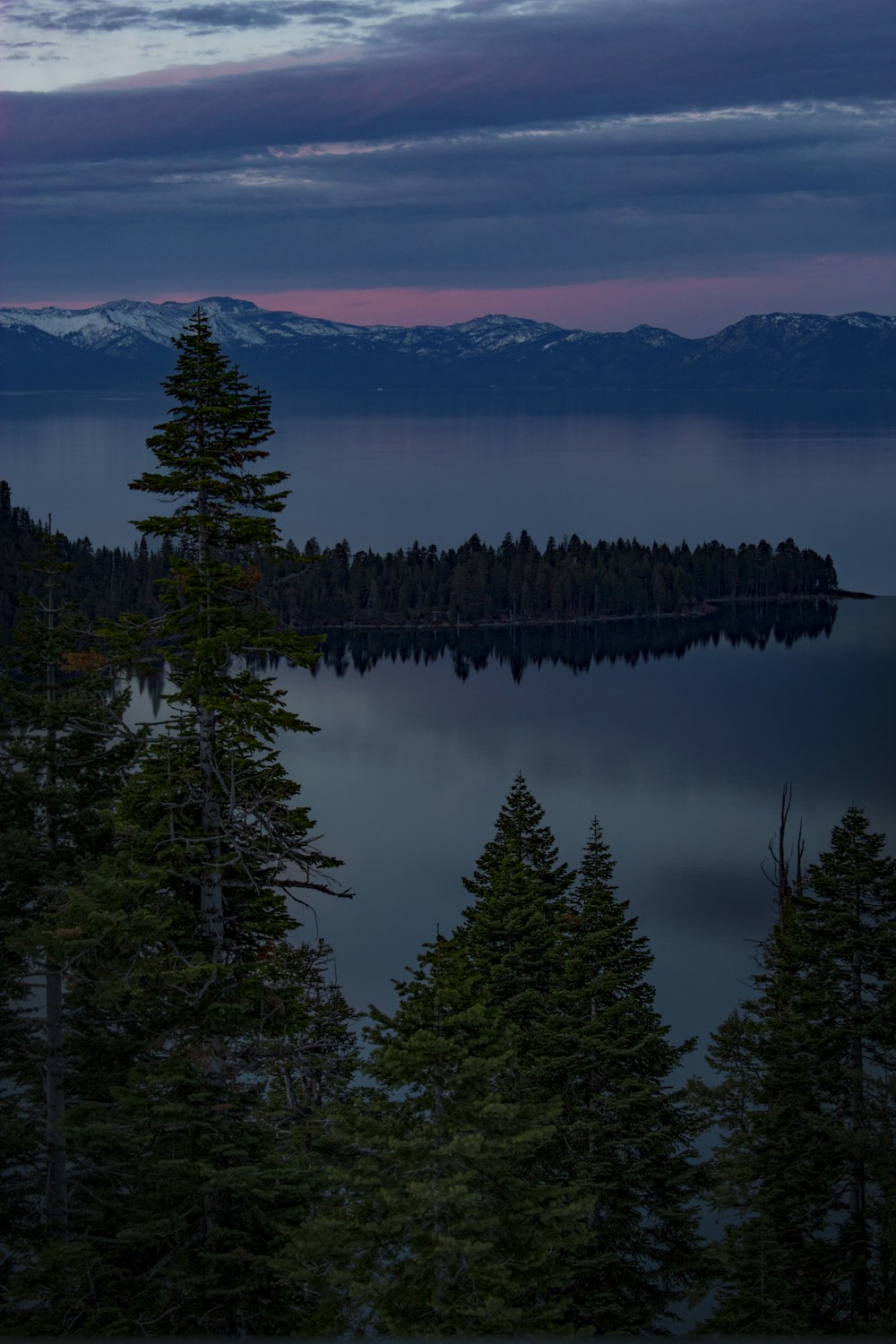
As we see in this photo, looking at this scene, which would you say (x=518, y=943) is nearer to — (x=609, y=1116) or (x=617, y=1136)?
(x=609, y=1116)

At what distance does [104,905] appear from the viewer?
9.02m

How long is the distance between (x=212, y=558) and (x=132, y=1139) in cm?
391

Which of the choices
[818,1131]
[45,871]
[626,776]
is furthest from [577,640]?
[45,871]

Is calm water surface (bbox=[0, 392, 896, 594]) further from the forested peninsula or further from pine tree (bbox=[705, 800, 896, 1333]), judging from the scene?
pine tree (bbox=[705, 800, 896, 1333])

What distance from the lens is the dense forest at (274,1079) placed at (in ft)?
24.8

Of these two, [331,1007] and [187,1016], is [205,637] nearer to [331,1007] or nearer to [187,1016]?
[187,1016]

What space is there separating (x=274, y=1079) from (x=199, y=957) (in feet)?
15.7

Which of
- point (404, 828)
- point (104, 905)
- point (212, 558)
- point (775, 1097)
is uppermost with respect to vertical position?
point (212, 558)

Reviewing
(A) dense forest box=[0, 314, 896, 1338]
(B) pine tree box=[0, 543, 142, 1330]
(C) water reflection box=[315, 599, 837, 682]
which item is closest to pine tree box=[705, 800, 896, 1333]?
(A) dense forest box=[0, 314, 896, 1338]

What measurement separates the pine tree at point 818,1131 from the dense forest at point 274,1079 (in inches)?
1.5

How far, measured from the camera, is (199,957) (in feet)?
31.0

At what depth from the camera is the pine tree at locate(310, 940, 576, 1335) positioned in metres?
6.97

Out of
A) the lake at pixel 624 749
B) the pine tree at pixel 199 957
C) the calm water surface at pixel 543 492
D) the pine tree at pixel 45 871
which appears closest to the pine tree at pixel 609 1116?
the pine tree at pixel 199 957

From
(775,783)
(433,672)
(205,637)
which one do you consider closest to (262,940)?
(205,637)
